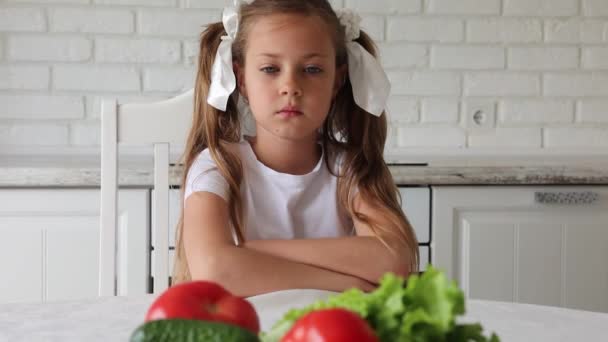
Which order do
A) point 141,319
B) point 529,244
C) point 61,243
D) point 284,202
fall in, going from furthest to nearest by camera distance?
1. point 529,244
2. point 61,243
3. point 284,202
4. point 141,319

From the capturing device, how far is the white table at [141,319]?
75 centimetres

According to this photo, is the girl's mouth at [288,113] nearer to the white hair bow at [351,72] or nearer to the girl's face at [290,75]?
the girl's face at [290,75]

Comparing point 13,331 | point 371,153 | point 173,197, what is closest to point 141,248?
point 173,197

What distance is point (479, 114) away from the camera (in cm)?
235

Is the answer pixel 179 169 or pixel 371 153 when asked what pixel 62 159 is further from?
pixel 371 153

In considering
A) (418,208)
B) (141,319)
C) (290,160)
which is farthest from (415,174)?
(141,319)

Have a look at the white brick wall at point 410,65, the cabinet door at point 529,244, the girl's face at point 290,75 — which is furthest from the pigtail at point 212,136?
the white brick wall at point 410,65

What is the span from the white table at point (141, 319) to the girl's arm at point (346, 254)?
0.22 m

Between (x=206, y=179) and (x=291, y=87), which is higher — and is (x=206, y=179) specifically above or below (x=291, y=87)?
below

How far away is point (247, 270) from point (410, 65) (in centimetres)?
137

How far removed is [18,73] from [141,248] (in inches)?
31.2

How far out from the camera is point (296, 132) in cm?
126

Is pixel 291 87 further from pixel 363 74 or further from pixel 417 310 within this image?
pixel 417 310

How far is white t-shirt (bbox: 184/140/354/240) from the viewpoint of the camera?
1.38 meters
